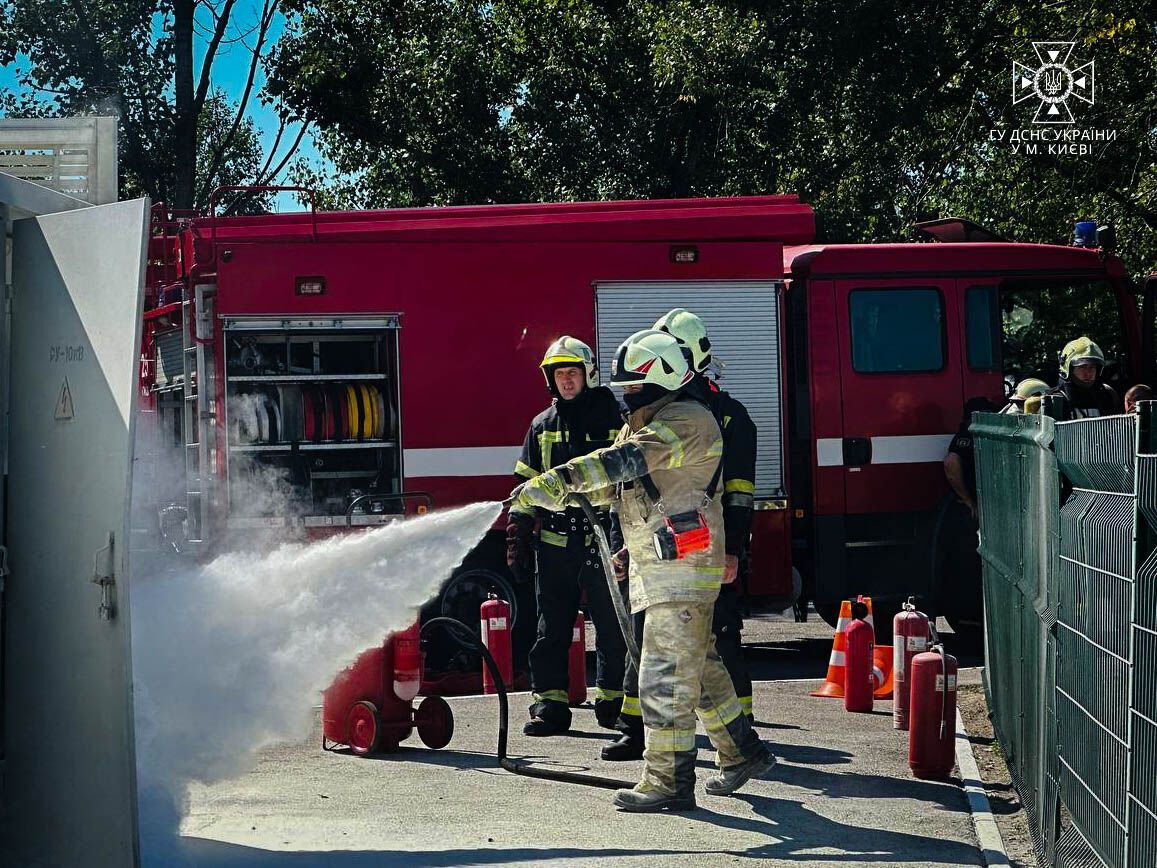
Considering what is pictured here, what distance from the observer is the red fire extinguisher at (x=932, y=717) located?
6629 millimetres

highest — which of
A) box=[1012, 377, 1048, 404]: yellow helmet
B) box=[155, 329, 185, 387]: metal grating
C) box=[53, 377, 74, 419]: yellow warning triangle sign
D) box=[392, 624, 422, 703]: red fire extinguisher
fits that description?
box=[155, 329, 185, 387]: metal grating

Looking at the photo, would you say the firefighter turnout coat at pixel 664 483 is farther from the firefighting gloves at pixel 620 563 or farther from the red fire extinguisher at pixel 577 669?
the red fire extinguisher at pixel 577 669

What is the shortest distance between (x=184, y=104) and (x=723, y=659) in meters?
18.6

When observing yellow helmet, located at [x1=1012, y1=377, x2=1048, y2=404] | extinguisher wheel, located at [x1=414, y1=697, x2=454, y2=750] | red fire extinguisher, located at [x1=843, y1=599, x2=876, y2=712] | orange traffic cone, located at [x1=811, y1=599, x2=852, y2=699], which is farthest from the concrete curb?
yellow helmet, located at [x1=1012, y1=377, x2=1048, y2=404]

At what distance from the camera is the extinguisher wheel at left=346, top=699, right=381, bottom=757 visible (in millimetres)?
7203

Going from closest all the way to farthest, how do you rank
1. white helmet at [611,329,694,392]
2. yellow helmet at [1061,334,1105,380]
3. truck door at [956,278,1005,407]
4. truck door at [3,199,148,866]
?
truck door at [3,199,148,866] < white helmet at [611,329,694,392] < yellow helmet at [1061,334,1105,380] < truck door at [956,278,1005,407]

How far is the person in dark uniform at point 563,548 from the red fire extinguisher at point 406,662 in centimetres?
86

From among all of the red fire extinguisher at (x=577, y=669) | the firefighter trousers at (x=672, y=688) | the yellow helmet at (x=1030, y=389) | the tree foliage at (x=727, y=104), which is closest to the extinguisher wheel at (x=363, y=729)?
the firefighter trousers at (x=672, y=688)

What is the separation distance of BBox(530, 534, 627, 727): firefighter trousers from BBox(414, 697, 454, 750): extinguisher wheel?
2.11 ft

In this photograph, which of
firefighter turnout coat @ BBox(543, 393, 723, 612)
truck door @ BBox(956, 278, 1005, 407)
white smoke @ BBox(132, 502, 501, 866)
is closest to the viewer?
white smoke @ BBox(132, 502, 501, 866)

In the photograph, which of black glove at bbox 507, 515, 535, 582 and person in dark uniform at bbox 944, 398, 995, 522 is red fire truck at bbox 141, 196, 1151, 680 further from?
black glove at bbox 507, 515, 535, 582

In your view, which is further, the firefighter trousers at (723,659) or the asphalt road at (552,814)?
the firefighter trousers at (723,659)

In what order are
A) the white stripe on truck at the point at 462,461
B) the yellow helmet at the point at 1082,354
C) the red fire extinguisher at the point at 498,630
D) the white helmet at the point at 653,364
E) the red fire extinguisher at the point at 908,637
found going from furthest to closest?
the white stripe on truck at the point at 462,461, the yellow helmet at the point at 1082,354, the red fire extinguisher at the point at 498,630, the red fire extinguisher at the point at 908,637, the white helmet at the point at 653,364

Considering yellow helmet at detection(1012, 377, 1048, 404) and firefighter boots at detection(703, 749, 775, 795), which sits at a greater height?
yellow helmet at detection(1012, 377, 1048, 404)
